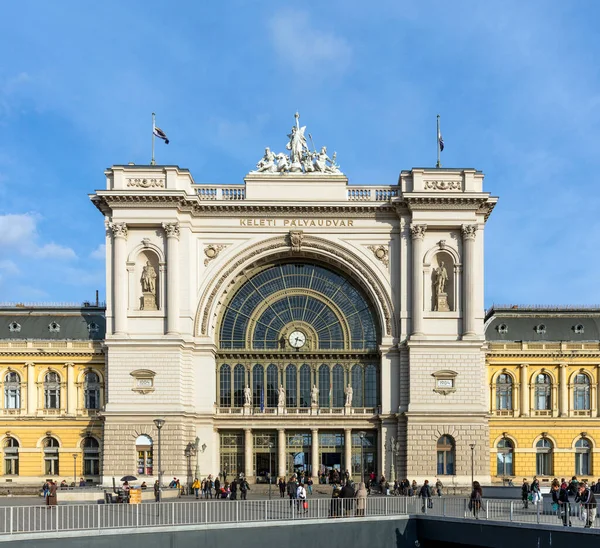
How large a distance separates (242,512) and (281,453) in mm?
29520

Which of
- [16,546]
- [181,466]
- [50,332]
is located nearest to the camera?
[16,546]

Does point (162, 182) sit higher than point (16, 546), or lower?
higher

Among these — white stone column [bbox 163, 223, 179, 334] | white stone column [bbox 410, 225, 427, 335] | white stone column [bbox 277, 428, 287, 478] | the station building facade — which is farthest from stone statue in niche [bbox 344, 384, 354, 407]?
white stone column [bbox 163, 223, 179, 334]

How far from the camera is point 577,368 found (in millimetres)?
74000

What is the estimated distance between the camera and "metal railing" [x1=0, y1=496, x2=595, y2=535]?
1446 inches

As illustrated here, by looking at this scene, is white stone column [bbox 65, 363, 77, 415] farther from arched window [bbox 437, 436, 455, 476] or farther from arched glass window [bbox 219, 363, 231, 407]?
arched window [bbox 437, 436, 455, 476]

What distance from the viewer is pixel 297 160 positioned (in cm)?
7206

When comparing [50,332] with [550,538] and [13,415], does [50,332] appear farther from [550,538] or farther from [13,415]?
[550,538]

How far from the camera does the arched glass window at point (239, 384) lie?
71.2 meters

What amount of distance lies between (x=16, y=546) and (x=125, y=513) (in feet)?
16.7

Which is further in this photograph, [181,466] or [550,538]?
[181,466]

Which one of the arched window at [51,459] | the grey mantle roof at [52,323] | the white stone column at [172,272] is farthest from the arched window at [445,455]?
the arched window at [51,459]

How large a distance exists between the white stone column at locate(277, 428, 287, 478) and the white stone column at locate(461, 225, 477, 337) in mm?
15338

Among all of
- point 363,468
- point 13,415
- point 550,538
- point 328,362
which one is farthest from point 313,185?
point 550,538
